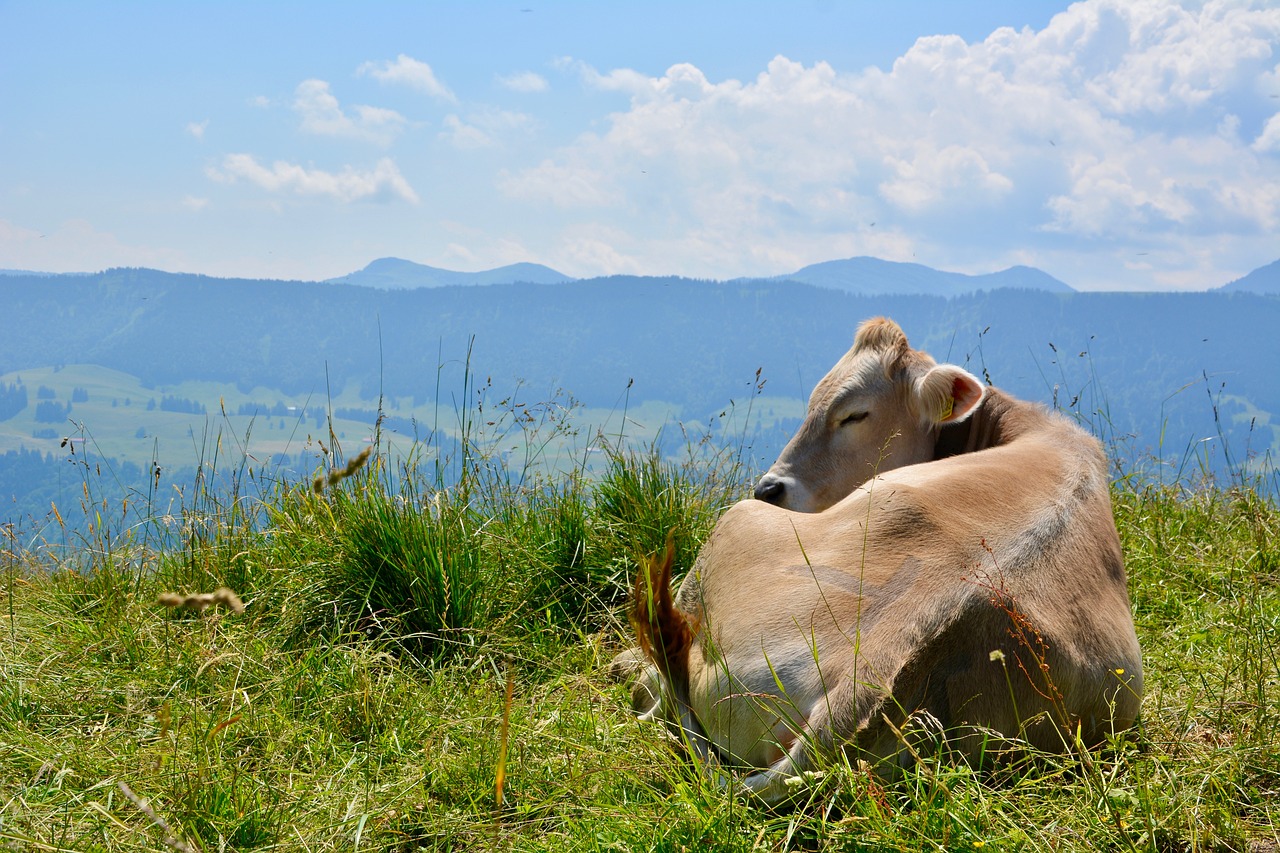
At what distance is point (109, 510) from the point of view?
5777 millimetres

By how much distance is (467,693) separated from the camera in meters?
3.87

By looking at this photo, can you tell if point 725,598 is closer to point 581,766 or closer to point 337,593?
point 581,766

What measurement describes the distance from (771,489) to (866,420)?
723mm

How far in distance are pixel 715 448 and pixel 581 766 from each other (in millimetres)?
3641

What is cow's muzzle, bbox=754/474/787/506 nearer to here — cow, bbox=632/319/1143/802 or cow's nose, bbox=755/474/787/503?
cow's nose, bbox=755/474/787/503

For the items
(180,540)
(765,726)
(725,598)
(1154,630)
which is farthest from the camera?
(180,540)

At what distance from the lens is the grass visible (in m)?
2.49

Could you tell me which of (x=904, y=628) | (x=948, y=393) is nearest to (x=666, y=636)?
(x=904, y=628)

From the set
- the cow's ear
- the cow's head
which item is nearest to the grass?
the cow's head

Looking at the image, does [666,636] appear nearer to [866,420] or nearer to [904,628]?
[904,628]

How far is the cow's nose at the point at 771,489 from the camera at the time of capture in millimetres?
5035

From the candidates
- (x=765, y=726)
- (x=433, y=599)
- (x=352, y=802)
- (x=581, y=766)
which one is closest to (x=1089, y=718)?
(x=765, y=726)

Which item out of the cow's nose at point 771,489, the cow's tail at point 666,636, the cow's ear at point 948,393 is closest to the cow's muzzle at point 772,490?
the cow's nose at point 771,489

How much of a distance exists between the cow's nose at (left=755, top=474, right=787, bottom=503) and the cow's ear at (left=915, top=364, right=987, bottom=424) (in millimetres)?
927
